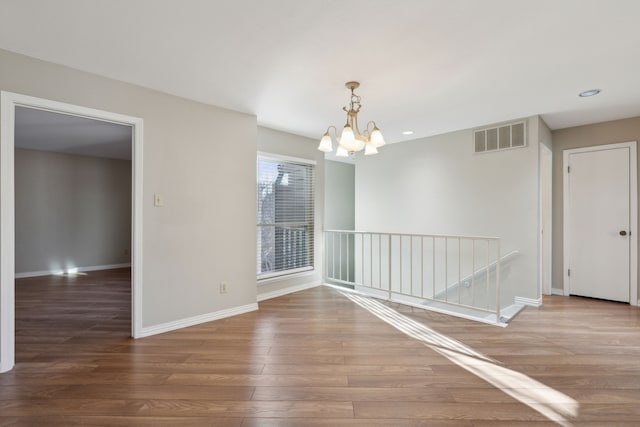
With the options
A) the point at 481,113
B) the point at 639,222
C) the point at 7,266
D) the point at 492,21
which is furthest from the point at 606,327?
the point at 7,266

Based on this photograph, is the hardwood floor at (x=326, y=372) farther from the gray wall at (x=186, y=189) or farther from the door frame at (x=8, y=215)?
the gray wall at (x=186, y=189)

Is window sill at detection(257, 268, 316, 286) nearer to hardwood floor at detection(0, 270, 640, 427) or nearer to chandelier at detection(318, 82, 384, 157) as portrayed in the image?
hardwood floor at detection(0, 270, 640, 427)

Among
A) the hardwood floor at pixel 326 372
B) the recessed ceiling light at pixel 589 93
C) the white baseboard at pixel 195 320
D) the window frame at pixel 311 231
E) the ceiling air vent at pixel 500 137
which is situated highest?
the recessed ceiling light at pixel 589 93

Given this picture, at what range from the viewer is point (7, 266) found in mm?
2148

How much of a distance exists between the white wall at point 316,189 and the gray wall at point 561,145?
3.47 meters

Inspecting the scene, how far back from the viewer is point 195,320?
3.15m

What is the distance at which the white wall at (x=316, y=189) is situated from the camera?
13.4 ft

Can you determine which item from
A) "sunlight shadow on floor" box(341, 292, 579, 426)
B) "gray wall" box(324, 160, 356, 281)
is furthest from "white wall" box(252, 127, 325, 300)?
"gray wall" box(324, 160, 356, 281)

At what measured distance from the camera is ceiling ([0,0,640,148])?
5.68ft

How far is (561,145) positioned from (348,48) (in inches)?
156

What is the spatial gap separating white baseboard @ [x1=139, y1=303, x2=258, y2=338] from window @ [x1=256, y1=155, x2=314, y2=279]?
22.7 inches

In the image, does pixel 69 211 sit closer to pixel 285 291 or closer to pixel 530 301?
pixel 285 291

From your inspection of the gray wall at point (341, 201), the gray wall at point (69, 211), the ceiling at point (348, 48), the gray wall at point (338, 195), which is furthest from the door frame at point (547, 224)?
the gray wall at point (69, 211)

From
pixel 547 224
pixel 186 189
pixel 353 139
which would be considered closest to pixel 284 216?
pixel 186 189
